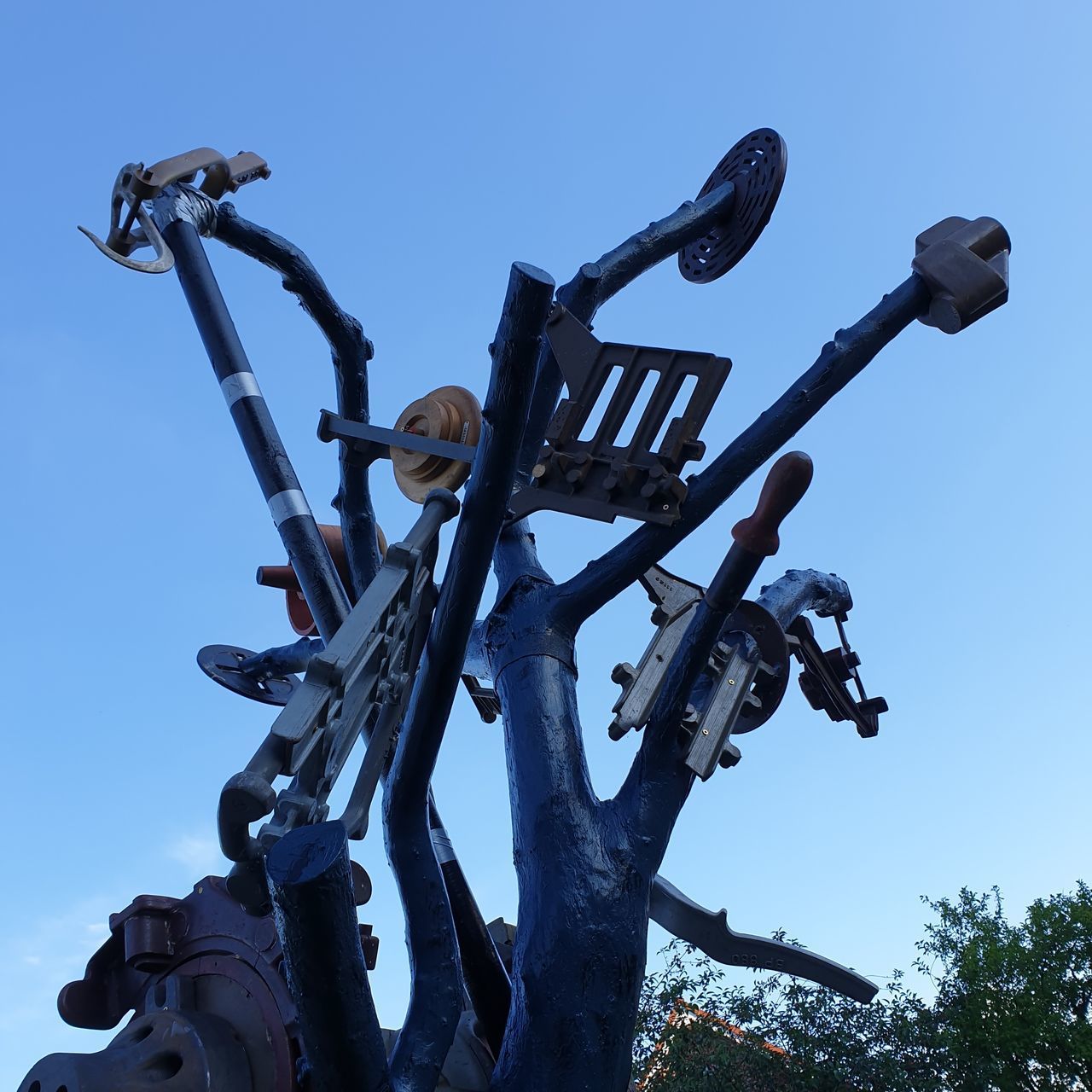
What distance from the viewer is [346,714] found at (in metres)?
3.14

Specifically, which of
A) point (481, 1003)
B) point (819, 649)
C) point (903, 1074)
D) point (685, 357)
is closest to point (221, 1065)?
point (481, 1003)

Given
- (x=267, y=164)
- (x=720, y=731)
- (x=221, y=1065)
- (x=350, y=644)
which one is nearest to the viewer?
(x=350, y=644)

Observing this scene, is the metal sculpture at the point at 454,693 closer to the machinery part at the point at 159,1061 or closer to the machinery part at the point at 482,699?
the machinery part at the point at 159,1061

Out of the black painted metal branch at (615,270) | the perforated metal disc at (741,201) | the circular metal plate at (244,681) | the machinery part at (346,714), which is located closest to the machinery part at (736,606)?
the machinery part at (346,714)

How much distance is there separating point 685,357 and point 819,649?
2210 millimetres

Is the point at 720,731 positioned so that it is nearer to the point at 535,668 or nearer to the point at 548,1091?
the point at 535,668

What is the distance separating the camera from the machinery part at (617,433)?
146 inches

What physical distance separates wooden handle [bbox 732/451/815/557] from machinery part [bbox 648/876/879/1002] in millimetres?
1310

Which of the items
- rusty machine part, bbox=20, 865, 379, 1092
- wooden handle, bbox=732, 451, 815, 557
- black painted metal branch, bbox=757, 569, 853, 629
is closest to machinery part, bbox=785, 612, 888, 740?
black painted metal branch, bbox=757, 569, 853, 629

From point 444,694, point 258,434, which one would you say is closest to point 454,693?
point 444,694

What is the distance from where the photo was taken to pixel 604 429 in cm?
382

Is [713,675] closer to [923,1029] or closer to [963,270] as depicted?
[963,270]

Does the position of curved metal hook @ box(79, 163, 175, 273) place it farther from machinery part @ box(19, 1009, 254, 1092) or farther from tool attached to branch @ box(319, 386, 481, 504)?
machinery part @ box(19, 1009, 254, 1092)

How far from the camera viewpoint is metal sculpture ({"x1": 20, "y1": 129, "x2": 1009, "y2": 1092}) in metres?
2.96
